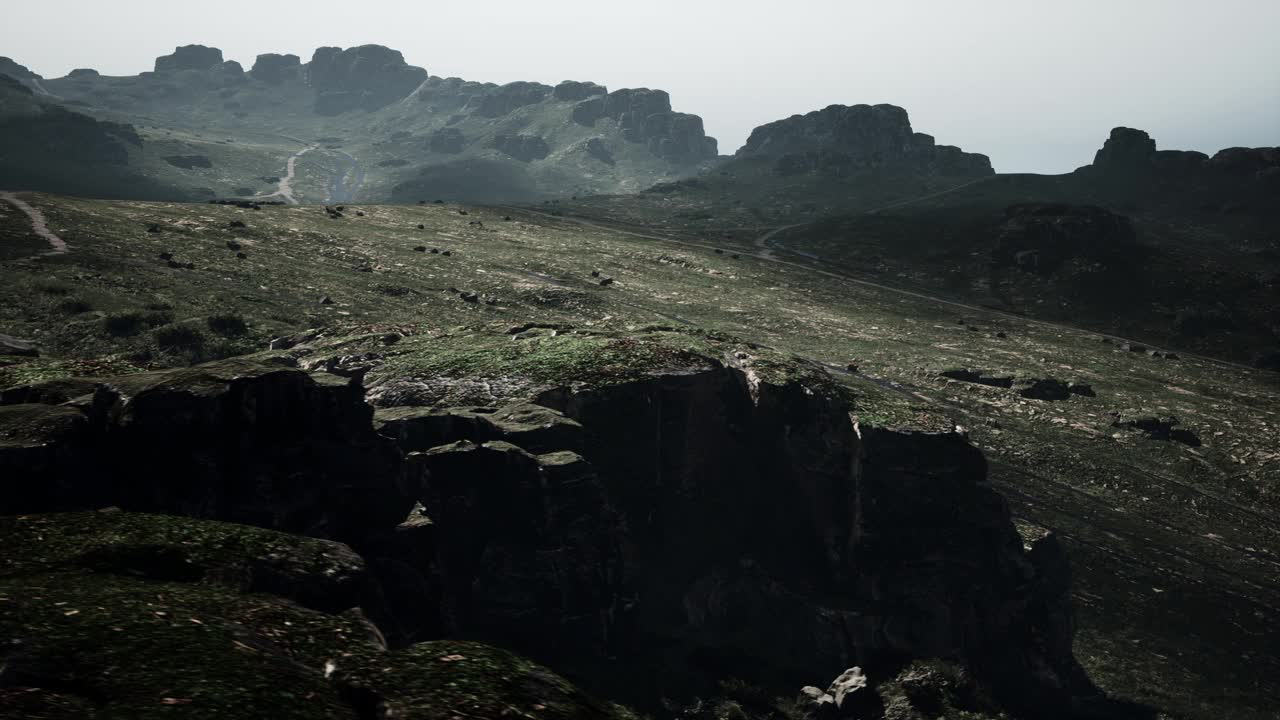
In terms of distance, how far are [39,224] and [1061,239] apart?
19557cm

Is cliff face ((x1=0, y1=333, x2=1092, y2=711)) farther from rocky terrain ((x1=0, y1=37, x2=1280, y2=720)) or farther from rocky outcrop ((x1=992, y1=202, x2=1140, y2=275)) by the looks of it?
rocky outcrop ((x1=992, y1=202, x2=1140, y2=275))

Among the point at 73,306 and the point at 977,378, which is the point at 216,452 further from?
the point at 977,378

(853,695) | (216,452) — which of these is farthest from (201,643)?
(853,695)

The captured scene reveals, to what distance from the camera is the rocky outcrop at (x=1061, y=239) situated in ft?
582

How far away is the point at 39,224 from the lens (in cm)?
10231

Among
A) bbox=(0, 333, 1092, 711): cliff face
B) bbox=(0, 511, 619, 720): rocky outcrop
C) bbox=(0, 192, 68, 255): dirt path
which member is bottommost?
bbox=(0, 333, 1092, 711): cliff face

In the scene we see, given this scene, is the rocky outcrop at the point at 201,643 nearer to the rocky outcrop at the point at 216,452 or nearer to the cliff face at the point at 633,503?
the rocky outcrop at the point at 216,452

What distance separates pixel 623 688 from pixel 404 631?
47.2ft

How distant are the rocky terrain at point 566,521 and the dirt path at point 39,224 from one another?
1.70m

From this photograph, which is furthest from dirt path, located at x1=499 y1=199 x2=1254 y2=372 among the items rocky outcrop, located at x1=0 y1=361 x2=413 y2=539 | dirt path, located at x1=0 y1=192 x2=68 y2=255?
rocky outcrop, located at x1=0 y1=361 x2=413 y2=539

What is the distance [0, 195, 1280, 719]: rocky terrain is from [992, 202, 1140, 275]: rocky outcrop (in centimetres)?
8197

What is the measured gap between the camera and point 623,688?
42531 millimetres

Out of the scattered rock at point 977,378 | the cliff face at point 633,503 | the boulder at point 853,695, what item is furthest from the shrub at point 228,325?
the scattered rock at point 977,378

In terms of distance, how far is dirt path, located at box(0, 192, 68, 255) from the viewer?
9400cm
